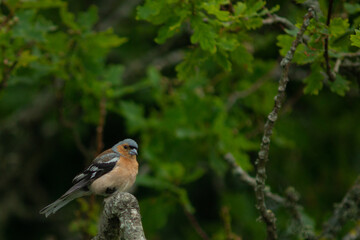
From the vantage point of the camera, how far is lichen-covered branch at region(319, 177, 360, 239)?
21.9ft

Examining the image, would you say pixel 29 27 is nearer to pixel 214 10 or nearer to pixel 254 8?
pixel 214 10

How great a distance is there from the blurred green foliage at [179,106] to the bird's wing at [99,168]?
1275mm

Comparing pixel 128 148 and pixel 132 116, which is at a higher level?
pixel 128 148

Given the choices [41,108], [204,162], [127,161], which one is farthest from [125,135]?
[127,161]

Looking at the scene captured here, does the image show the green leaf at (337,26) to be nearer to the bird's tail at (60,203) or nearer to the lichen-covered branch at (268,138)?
the lichen-covered branch at (268,138)

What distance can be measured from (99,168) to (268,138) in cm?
255

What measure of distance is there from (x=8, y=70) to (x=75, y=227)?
244cm

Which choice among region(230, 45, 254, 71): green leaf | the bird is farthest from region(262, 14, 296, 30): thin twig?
the bird

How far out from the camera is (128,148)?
23.5ft

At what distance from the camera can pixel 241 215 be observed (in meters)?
11.1

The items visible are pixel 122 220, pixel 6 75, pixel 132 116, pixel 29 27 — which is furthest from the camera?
pixel 132 116

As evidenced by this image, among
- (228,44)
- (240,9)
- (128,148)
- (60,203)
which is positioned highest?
(240,9)

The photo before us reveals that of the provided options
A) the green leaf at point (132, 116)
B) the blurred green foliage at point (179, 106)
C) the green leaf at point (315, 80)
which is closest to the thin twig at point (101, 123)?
the blurred green foliage at point (179, 106)

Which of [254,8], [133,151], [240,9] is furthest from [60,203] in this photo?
[254,8]
